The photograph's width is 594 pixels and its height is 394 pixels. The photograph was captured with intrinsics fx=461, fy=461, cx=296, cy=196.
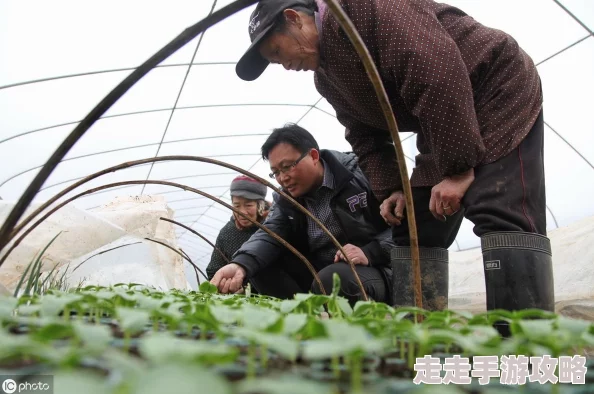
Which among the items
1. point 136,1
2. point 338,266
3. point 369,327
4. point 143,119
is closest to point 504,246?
point 369,327

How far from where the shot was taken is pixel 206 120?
4.53 metres

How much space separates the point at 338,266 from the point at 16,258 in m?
1.18

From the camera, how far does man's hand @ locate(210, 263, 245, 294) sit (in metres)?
1.77

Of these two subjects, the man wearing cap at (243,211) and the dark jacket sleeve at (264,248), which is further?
the man wearing cap at (243,211)

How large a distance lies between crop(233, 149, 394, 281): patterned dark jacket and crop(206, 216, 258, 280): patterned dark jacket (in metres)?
0.69

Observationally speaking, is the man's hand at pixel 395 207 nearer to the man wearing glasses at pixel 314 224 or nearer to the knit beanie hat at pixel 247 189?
the man wearing glasses at pixel 314 224

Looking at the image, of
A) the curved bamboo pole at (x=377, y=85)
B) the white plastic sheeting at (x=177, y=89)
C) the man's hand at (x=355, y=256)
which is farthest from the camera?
the white plastic sheeting at (x=177, y=89)

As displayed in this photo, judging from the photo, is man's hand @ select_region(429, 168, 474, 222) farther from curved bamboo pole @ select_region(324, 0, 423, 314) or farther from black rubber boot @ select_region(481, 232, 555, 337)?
curved bamboo pole @ select_region(324, 0, 423, 314)

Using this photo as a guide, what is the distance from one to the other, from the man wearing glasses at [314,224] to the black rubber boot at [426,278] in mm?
363

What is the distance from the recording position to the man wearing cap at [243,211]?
2643 mm

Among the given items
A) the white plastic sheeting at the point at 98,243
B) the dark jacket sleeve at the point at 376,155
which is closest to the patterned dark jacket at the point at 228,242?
the white plastic sheeting at the point at 98,243

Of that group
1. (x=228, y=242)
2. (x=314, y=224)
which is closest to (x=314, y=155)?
(x=314, y=224)

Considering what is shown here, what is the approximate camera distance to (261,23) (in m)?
1.21

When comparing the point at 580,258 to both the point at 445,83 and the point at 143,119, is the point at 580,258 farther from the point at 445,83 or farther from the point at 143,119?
the point at 143,119
